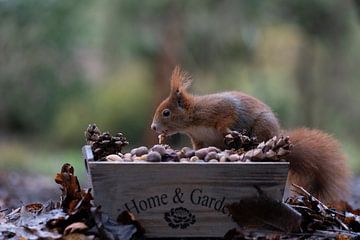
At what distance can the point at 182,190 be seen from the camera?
232cm

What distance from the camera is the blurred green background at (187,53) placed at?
10914 mm

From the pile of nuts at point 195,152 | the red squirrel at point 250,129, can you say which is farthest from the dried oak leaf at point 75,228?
the red squirrel at point 250,129

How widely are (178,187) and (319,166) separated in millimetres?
981

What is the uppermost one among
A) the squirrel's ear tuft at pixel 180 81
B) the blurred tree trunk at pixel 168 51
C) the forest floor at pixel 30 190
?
the squirrel's ear tuft at pixel 180 81

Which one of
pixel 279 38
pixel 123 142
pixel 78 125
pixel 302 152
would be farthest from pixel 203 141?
pixel 78 125

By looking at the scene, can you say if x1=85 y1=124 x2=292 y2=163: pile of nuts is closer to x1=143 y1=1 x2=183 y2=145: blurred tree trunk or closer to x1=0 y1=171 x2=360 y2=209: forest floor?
x1=0 y1=171 x2=360 y2=209: forest floor

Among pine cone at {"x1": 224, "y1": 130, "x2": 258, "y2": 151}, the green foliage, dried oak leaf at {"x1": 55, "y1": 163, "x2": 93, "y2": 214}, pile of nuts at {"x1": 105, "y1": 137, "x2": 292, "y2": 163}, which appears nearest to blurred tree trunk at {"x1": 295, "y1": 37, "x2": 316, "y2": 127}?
the green foliage

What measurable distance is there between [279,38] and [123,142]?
10741mm

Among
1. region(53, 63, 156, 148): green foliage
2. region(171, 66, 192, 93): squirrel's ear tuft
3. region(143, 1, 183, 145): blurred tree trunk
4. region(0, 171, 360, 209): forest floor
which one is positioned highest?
region(171, 66, 192, 93): squirrel's ear tuft

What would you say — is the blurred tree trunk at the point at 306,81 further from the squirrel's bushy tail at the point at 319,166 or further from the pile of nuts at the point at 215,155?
the pile of nuts at the point at 215,155

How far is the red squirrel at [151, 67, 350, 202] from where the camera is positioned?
3.10 metres

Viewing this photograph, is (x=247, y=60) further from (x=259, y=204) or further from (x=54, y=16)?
(x=259, y=204)

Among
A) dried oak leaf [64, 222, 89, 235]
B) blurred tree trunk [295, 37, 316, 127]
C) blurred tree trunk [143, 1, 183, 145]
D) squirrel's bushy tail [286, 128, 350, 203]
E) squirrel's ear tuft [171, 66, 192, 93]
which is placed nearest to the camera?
dried oak leaf [64, 222, 89, 235]

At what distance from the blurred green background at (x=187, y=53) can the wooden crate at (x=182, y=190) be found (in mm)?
7472
